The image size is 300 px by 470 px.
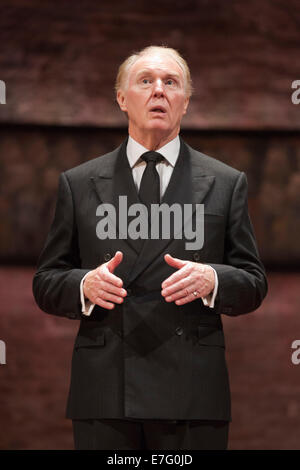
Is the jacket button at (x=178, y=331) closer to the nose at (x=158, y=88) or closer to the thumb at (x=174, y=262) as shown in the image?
the thumb at (x=174, y=262)

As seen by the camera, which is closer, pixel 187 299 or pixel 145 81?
pixel 187 299

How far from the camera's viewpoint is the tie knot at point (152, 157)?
5.03 feet

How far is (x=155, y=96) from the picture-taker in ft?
4.96

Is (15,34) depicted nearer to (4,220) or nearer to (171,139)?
(4,220)

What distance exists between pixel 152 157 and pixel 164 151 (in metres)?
0.03

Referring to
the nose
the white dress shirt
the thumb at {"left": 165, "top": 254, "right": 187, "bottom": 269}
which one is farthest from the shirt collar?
the thumb at {"left": 165, "top": 254, "right": 187, "bottom": 269}

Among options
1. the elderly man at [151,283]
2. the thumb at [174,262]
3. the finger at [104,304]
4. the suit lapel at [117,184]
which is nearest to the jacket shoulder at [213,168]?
the elderly man at [151,283]

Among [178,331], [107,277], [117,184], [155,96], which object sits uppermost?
[155,96]

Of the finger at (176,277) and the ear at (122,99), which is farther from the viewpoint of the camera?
the ear at (122,99)

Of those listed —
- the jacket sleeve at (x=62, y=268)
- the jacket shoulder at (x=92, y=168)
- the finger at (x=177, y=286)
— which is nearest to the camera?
the finger at (x=177, y=286)

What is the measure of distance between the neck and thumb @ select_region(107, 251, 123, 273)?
27 cm

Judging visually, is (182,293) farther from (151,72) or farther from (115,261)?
(151,72)

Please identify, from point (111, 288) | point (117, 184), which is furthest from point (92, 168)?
point (111, 288)
